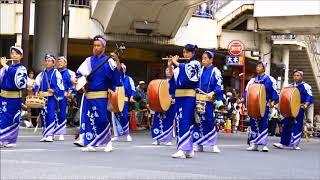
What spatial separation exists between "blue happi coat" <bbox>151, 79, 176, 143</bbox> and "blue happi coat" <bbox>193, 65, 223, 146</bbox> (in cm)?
197

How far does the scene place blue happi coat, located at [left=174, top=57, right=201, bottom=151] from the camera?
10.6m

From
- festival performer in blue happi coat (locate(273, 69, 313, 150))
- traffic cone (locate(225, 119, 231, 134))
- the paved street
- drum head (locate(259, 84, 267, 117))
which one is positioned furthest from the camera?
traffic cone (locate(225, 119, 231, 134))

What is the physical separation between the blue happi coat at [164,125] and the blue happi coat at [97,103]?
3.66 meters

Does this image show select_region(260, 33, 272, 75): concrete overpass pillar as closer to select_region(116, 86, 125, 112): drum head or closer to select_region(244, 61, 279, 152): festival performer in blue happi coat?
select_region(116, 86, 125, 112): drum head

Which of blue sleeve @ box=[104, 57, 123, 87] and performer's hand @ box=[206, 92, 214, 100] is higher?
blue sleeve @ box=[104, 57, 123, 87]

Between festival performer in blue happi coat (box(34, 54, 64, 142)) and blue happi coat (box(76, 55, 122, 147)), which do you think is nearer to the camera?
blue happi coat (box(76, 55, 122, 147))

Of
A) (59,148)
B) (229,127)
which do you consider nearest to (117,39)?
(229,127)

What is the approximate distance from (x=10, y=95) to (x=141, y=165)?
3.43m

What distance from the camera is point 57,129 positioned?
14461mm

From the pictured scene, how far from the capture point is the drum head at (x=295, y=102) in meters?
14.9

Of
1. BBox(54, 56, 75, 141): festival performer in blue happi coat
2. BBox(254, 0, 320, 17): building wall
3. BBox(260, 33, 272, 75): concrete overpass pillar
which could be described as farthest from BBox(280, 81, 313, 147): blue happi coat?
BBox(260, 33, 272, 75): concrete overpass pillar

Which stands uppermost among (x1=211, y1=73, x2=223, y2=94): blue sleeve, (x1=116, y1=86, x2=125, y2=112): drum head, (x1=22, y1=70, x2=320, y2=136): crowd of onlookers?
(x1=211, y1=73, x2=223, y2=94): blue sleeve

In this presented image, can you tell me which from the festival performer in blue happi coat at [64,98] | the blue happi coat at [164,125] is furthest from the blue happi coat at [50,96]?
the blue happi coat at [164,125]

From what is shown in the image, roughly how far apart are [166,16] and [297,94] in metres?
10.2
